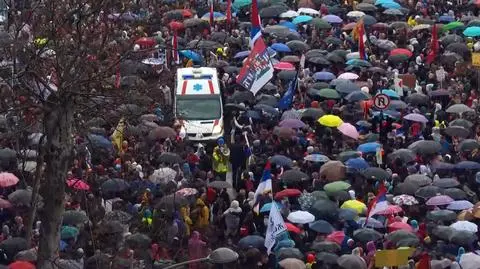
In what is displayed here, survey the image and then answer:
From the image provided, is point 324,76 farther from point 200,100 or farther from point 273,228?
point 273,228

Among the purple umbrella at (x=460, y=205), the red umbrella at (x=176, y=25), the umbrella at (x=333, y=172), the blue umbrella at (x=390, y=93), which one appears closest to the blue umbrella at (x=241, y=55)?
the red umbrella at (x=176, y=25)

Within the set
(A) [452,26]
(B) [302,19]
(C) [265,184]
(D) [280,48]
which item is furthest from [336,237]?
(B) [302,19]

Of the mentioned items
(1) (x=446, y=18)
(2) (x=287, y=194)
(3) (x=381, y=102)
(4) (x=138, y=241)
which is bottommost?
(1) (x=446, y=18)

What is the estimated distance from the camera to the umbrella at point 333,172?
33.7 meters

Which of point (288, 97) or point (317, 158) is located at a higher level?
point (288, 97)

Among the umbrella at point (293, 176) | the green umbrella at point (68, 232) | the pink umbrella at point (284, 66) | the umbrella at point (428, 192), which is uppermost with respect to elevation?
the green umbrella at point (68, 232)

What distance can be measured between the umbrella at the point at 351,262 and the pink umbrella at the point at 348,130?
10.4 meters

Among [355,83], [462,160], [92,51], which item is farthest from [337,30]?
[92,51]

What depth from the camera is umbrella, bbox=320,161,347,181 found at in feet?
110

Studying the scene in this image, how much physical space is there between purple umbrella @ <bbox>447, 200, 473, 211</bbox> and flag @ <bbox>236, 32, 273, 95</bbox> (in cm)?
681

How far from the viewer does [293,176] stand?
3325 centimetres

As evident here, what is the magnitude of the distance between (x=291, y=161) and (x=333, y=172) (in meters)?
1.63

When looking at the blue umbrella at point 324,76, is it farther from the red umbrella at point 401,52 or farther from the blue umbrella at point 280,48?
the red umbrella at point 401,52

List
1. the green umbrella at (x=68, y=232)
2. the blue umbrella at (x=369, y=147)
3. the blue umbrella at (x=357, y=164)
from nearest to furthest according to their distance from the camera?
the green umbrella at (x=68, y=232) → the blue umbrella at (x=357, y=164) → the blue umbrella at (x=369, y=147)
